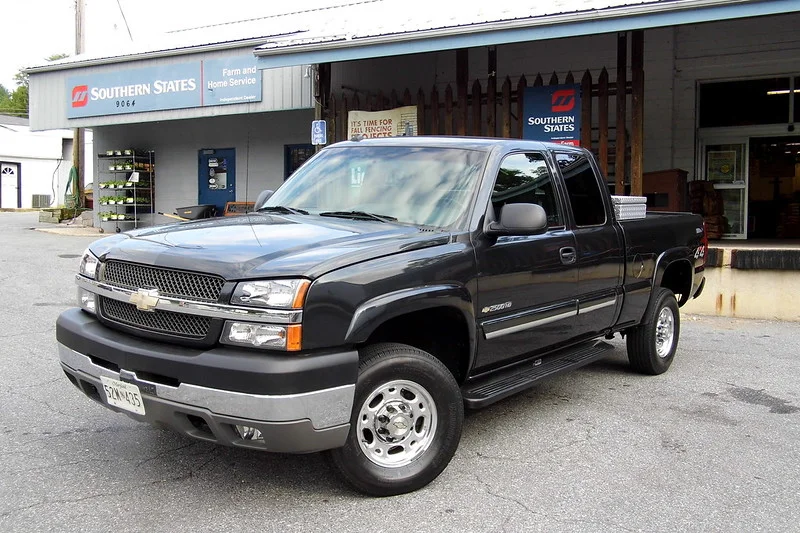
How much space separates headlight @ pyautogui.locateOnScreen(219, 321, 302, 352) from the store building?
763 centimetres

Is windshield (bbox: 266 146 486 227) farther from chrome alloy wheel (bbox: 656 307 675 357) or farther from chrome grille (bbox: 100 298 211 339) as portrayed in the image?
chrome alloy wheel (bbox: 656 307 675 357)

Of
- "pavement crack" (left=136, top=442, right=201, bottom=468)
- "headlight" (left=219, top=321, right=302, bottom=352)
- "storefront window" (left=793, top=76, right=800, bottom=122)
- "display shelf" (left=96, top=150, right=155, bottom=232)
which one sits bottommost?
"pavement crack" (left=136, top=442, right=201, bottom=468)

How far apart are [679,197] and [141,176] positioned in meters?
14.0

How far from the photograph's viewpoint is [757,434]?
498 centimetres

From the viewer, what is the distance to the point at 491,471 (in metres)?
4.18

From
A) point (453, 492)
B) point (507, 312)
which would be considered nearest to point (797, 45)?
point (507, 312)

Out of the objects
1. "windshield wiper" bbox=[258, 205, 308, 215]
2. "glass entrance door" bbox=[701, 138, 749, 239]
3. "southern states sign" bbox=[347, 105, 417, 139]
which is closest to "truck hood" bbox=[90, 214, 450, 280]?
"windshield wiper" bbox=[258, 205, 308, 215]

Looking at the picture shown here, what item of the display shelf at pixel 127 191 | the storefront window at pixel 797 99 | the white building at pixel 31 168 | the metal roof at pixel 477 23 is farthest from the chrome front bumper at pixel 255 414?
the white building at pixel 31 168

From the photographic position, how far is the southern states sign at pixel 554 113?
38.3 feet

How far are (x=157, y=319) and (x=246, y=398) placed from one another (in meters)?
0.75

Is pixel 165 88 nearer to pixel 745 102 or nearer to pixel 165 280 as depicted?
pixel 745 102

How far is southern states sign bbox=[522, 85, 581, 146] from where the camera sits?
38.3ft

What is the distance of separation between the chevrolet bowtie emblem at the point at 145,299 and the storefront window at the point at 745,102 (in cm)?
1298

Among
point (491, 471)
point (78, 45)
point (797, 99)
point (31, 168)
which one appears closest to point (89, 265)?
point (491, 471)
